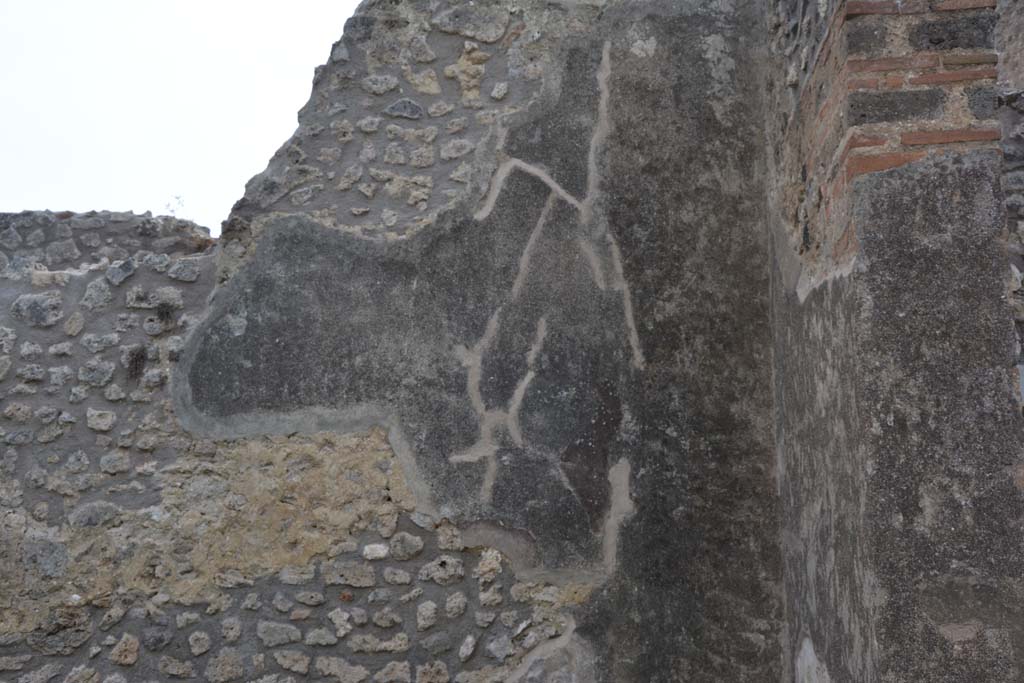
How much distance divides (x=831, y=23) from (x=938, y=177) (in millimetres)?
494

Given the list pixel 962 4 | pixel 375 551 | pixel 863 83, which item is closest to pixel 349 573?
pixel 375 551

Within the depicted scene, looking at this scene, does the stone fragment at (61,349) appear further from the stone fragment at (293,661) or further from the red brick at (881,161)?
the red brick at (881,161)

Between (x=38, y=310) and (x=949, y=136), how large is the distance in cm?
261

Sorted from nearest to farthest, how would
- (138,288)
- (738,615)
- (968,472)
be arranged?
(968,472) → (738,615) → (138,288)

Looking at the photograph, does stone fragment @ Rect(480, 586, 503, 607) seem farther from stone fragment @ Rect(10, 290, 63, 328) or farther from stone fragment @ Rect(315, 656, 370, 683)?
stone fragment @ Rect(10, 290, 63, 328)

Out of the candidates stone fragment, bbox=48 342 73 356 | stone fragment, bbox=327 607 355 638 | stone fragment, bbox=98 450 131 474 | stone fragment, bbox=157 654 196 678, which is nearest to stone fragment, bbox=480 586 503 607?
stone fragment, bbox=327 607 355 638

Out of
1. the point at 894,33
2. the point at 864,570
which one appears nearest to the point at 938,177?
the point at 894,33

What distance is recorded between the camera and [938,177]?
2135mm

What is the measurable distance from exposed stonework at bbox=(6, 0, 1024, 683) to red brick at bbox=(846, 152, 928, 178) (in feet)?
1.09

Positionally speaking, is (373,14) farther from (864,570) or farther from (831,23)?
(864,570)

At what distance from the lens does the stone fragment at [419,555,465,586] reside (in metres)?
2.81

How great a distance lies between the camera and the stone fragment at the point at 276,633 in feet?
9.09

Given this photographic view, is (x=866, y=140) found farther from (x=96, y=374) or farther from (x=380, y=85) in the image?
(x=96, y=374)

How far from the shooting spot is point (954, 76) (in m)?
2.19
